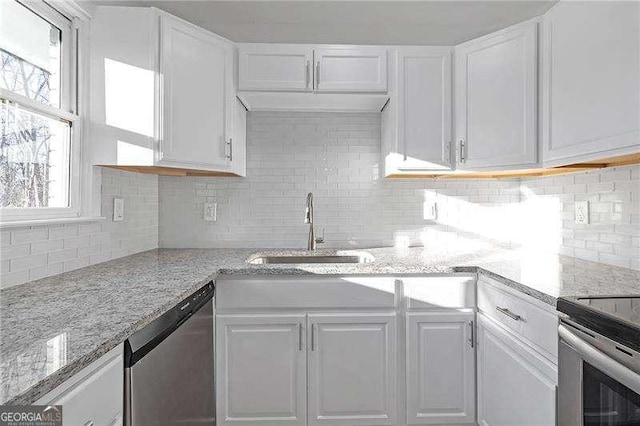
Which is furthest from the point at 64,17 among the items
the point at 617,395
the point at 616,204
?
the point at 616,204

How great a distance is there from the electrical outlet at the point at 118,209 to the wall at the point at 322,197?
1.37 ft

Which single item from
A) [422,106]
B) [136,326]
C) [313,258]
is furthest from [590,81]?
[136,326]

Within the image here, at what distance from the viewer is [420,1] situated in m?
1.87

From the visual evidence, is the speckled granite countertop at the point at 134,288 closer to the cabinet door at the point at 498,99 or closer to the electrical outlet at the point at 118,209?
the electrical outlet at the point at 118,209

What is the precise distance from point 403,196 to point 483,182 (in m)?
0.56

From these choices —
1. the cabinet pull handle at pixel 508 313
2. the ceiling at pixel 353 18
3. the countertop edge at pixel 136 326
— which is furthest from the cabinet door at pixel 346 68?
the cabinet pull handle at pixel 508 313

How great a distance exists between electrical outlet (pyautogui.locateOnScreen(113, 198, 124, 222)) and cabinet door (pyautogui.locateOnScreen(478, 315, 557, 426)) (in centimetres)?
197

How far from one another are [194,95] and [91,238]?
90 centimetres

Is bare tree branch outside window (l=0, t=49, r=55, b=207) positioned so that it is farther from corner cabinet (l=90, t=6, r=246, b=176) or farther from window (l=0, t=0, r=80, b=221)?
corner cabinet (l=90, t=6, r=246, b=176)

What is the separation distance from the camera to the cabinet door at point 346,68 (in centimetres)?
213

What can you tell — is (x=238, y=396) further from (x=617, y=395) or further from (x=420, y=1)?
(x=420, y=1)

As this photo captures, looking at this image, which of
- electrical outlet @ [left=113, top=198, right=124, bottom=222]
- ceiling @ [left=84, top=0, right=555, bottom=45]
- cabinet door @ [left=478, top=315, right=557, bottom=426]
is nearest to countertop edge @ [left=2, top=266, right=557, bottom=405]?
cabinet door @ [left=478, top=315, right=557, bottom=426]

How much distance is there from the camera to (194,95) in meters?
1.96

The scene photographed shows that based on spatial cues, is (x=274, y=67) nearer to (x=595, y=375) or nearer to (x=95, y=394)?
(x=95, y=394)
